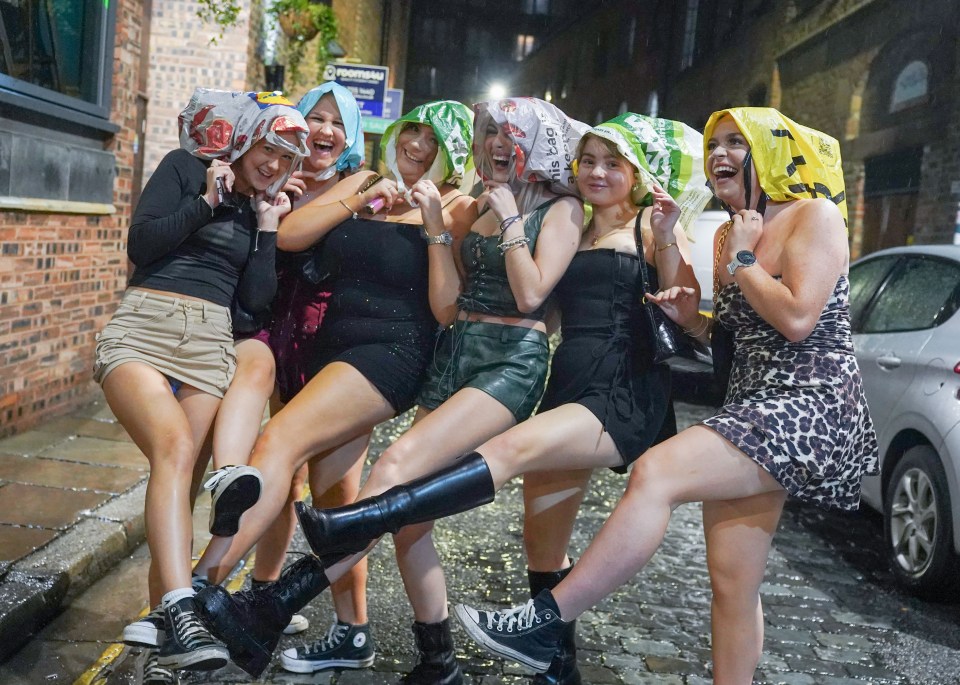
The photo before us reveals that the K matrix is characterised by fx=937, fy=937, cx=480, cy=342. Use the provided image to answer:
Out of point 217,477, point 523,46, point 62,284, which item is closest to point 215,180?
point 217,477

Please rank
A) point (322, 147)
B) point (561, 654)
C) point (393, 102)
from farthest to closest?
point (393, 102) → point (322, 147) → point (561, 654)

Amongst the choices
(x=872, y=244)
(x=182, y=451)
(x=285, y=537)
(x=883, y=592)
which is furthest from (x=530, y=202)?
(x=872, y=244)

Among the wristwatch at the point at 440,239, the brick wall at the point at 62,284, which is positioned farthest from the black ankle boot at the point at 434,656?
the brick wall at the point at 62,284

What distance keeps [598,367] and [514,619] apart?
88 centimetres

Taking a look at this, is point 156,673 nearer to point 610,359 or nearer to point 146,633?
point 146,633

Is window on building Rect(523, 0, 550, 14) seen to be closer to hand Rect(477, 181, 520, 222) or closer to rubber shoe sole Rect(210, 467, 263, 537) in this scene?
hand Rect(477, 181, 520, 222)

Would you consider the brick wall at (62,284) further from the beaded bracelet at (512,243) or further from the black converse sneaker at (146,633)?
the beaded bracelet at (512,243)

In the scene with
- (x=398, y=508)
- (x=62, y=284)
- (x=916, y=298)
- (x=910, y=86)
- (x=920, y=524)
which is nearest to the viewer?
(x=398, y=508)

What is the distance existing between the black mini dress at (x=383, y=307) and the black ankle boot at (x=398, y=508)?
0.53 meters

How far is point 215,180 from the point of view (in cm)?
334

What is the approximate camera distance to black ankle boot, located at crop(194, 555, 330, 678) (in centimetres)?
293

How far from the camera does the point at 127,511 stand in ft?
16.6

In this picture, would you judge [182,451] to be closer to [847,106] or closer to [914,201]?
[914,201]

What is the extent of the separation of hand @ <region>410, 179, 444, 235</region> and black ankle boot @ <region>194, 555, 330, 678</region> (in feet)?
4.00
